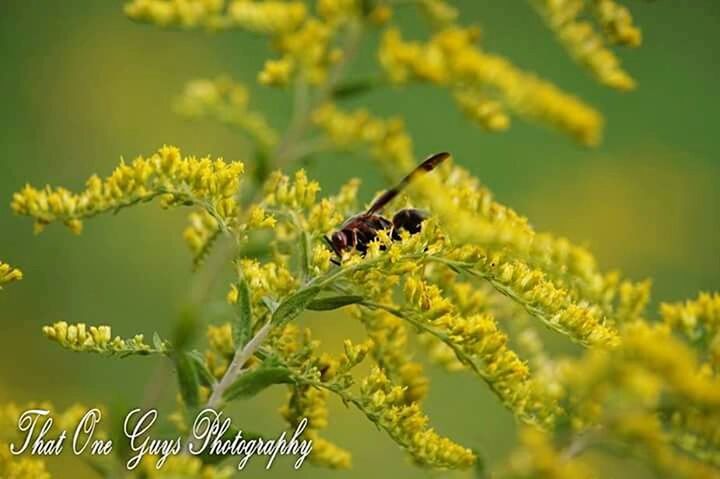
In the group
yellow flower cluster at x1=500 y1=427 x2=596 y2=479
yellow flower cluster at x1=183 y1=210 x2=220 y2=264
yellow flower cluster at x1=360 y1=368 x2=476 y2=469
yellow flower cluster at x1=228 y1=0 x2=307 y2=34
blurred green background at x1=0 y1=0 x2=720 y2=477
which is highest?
blurred green background at x1=0 y1=0 x2=720 y2=477

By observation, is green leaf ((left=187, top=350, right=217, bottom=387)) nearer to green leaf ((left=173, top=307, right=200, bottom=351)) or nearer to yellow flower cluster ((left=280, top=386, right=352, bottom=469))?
green leaf ((left=173, top=307, right=200, bottom=351))

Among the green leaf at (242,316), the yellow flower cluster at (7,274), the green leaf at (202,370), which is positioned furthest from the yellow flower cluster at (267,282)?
the yellow flower cluster at (7,274)

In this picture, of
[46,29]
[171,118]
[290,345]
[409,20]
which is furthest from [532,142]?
[290,345]

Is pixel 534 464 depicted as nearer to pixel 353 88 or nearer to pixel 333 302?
pixel 333 302

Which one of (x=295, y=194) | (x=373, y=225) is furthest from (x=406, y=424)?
(x=295, y=194)

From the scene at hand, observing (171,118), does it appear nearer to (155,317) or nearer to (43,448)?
(155,317)

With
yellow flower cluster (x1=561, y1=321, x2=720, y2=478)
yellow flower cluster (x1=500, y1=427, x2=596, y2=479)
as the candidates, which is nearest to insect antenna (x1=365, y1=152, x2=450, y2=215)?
yellow flower cluster (x1=561, y1=321, x2=720, y2=478)

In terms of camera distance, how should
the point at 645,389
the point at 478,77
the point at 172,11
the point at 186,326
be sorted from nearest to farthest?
1. the point at 645,389
2. the point at 186,326
3. the point at 478,77
4. the point at 172,11
